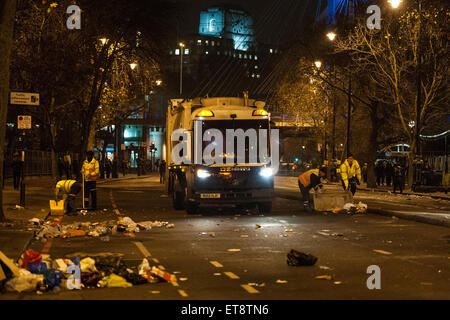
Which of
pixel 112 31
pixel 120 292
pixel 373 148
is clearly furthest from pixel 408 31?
pixel 120 292

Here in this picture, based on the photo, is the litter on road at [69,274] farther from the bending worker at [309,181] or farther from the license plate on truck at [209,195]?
the bending worker at [309,181]

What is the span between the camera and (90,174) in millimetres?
22156

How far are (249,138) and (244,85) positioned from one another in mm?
165460

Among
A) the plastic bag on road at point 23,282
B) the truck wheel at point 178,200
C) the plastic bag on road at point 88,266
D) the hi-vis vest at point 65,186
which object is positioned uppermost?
the hi-vis vest at point 65,186

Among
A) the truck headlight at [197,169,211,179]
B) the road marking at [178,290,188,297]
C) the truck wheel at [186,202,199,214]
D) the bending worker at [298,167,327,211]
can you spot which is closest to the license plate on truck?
the truck headlight at [197,169,211,179]

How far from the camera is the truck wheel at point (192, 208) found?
840 inches

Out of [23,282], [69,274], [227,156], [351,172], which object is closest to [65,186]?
[227,156]

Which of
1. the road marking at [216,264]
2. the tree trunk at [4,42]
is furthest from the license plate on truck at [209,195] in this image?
the road marking at [216,264]

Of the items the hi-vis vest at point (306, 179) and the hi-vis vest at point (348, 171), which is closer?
the hi-vis vest at point (306, 179)

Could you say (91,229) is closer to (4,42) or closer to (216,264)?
(4,42)

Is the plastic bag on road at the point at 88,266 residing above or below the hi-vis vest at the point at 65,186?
below

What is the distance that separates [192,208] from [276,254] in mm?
9329

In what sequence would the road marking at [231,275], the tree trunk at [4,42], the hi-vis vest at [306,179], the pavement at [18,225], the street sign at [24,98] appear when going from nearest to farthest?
the road marking at [231,275] → the pavement at [18,225] → the tree trunk at [4,42] → the street sign at [24,98] → the hi-vis vest at [306,179]

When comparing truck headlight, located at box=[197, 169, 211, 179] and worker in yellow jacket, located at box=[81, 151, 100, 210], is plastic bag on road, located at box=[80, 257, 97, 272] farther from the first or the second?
worker in yellow jacket, located at box=[81, 151, 100, 210]
